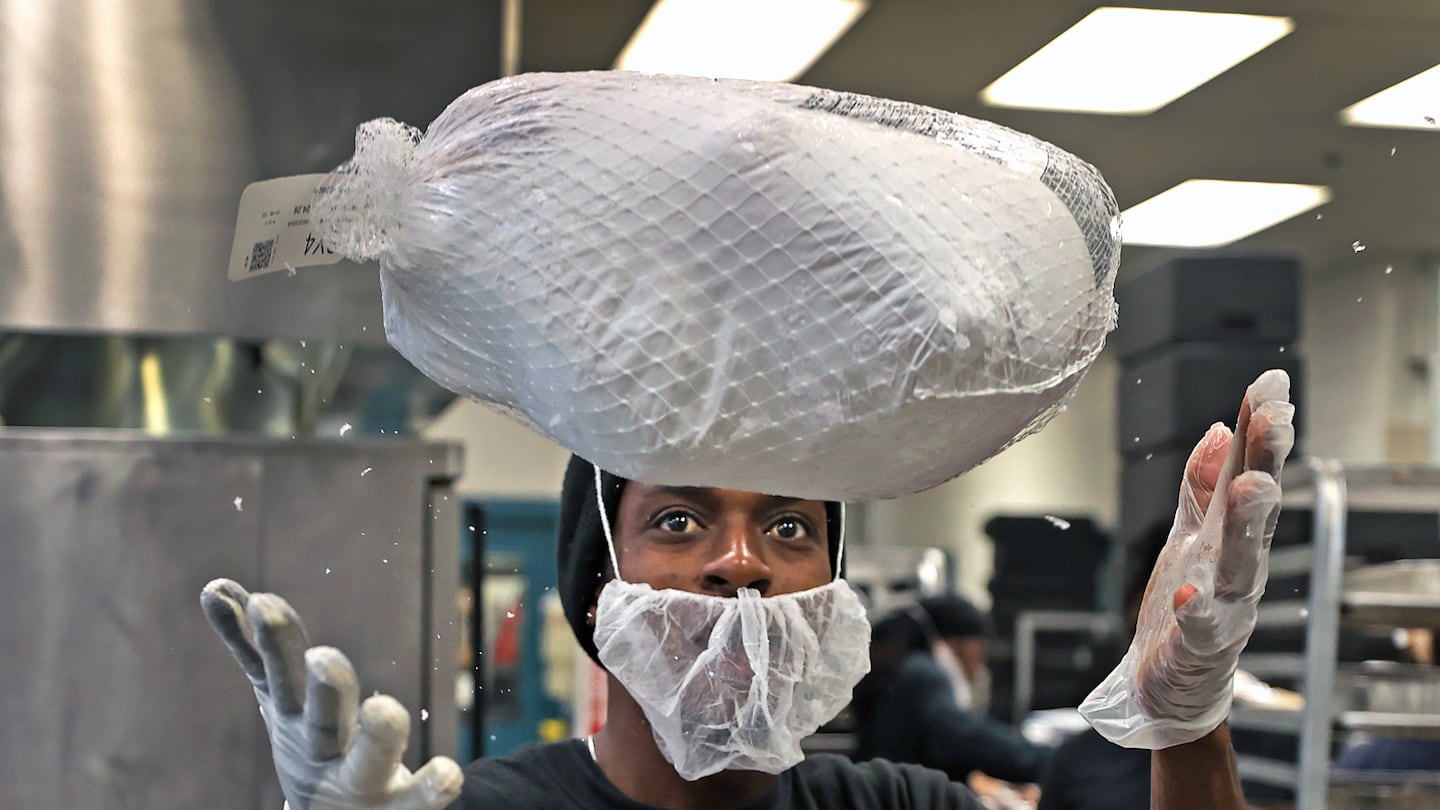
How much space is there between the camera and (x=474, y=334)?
0.83 m

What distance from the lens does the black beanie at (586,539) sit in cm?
100

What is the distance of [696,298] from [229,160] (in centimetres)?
69

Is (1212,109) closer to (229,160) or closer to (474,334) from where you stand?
(474,334)

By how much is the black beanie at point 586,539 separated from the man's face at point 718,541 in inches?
0.7

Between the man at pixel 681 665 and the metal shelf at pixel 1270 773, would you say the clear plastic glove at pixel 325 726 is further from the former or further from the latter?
the metal shelf at pixel 1270 773

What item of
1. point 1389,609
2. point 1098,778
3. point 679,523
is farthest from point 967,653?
point 679,523

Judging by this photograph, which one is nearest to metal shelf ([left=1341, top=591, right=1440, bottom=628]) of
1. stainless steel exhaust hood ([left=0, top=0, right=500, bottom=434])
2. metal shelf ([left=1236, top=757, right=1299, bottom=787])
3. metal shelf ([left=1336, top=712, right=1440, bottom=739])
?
metal shelf ([left=1336, top=712, right=1440, bottom=739])

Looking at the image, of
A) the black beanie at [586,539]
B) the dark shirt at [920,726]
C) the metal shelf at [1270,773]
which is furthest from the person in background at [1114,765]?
the metal shelf at [1270,773]

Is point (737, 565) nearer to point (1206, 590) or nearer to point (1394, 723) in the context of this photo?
point (1206, 590)

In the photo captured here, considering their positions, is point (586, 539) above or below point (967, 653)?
above

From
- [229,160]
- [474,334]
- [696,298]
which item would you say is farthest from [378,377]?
[696,298]

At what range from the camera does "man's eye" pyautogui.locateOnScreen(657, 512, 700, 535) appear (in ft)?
3.16

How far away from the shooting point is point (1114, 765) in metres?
1.08

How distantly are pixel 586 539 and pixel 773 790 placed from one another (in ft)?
0.80
